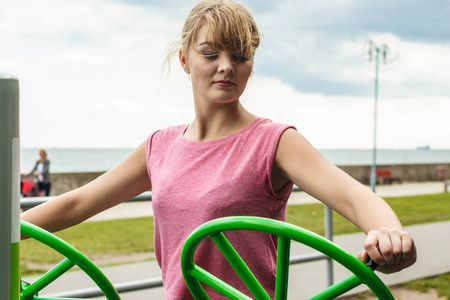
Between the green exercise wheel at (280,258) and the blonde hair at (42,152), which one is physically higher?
the blonde hair at (42,152)

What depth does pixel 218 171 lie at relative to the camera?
1262 millimetres

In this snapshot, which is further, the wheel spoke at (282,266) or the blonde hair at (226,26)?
the blonde hair at (226,26)

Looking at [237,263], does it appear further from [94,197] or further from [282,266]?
[94,197]

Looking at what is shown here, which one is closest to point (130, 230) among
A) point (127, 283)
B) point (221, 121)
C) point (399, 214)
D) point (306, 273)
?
point (306, 273)

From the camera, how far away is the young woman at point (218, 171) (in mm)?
1200

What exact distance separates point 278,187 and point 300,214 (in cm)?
940

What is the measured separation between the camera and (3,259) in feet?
2.30

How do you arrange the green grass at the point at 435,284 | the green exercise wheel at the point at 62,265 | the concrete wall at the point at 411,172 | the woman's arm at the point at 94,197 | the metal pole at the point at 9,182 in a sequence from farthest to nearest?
the concrete wall at the point at 411,172 < the green grass at the point at 435,284 < the woman's arm at the point at 94,197 < the green exercise wheel at the point at 62,265 < the metal pole at the point at 9,182

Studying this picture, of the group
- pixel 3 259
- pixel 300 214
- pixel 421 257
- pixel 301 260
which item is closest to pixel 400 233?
pixel 3 259

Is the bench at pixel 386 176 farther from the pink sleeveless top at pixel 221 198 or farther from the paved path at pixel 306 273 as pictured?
the pink sleeveless top at pixel 221 198

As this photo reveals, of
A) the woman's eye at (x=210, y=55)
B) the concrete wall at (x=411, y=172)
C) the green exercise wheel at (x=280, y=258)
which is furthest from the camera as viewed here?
the concrete wall at (x=411, y=172)

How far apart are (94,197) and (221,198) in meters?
0.41

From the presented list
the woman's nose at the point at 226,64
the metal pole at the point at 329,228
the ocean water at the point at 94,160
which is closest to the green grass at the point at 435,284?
the metal pole at the point at 329,228

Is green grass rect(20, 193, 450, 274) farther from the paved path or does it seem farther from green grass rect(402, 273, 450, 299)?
green grass rect(402, 273, 450, 299)
